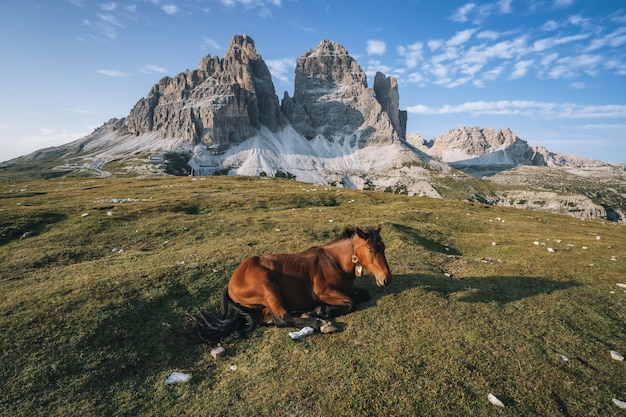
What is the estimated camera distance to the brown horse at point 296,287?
9.29 m

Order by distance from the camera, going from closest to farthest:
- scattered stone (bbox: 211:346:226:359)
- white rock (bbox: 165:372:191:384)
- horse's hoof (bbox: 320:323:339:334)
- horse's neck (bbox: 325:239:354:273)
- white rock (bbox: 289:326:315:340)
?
white rock (bbox: 165:372:191:384) → scattered stone (bbox: 211:346:226:359) → white rock (bbox: 289:326:315:340) → horse's hoof (bbox: 320:323:339:334) → horse's neck (bbox: 325:239:354:273)

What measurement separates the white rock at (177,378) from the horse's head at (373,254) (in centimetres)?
541

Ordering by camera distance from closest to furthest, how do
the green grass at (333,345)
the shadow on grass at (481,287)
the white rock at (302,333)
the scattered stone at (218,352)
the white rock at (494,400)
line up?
the white rock at (494,400) < the green grass at (333,345) < the scattered stone at (218,352) < the white rock at (302,333) < the shadow on grass at (481,287)

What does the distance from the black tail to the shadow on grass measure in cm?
425

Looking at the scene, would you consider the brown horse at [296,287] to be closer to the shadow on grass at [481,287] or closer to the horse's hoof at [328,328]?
the horse's hoof at [328,328]

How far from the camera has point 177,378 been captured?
24.9ft

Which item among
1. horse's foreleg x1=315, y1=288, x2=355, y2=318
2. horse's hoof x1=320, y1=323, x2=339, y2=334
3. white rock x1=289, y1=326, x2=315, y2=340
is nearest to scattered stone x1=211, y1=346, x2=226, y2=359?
white rock x1=289, y1=326, x2=315, y2=340

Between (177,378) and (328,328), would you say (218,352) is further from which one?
(328,328)

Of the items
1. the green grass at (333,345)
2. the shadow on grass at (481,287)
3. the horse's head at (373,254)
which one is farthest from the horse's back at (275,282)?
the shadow on grass at (481,287)

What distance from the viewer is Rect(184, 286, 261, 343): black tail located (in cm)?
920

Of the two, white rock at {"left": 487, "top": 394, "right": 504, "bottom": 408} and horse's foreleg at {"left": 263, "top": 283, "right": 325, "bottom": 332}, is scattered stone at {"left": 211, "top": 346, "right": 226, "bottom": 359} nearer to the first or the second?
horse's foreleg at {"left": 263, "top": 283, "right": 325, "bottom": 332}

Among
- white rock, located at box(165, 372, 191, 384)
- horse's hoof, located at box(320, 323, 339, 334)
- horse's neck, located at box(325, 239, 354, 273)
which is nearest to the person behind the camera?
white rock, located at box(165, 372, 191, 384)

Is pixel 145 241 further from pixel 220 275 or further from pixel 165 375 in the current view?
pixel 165 375

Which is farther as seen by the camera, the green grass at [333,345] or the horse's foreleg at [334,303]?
the horse's foreleg at [334,303]
